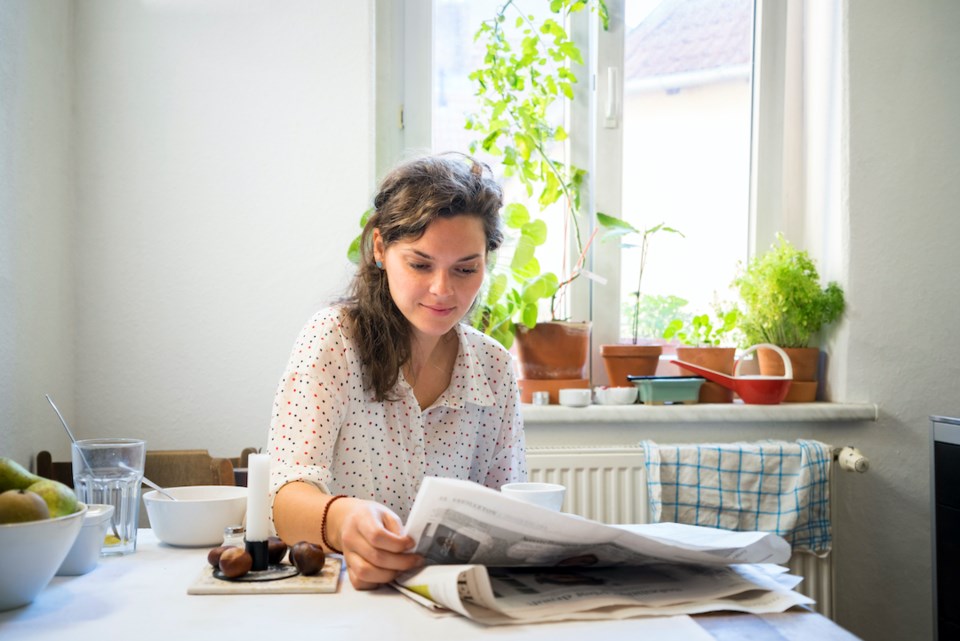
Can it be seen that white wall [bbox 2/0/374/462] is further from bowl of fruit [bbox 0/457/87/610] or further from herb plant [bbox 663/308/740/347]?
bowl of fruit [bbox 0/457/87/610]

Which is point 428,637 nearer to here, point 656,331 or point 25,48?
point 25,48

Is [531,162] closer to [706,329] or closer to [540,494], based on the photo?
[706,329]

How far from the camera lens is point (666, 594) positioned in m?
0.86

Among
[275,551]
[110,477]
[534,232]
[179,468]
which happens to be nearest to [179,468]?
[179,468]

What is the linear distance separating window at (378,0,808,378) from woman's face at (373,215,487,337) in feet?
4.50

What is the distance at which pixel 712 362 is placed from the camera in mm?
2574

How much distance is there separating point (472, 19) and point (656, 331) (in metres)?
1.12

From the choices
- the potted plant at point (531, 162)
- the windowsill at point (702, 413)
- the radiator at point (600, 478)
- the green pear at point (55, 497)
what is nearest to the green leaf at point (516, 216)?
the potted plant at point (531, 162)

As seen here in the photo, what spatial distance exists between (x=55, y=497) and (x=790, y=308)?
214cm

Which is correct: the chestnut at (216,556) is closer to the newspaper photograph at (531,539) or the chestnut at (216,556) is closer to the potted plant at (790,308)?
the newspaper photograph at (531,539)

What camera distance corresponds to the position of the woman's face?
1.30 meters

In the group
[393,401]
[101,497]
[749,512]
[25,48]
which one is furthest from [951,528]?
[25,48]

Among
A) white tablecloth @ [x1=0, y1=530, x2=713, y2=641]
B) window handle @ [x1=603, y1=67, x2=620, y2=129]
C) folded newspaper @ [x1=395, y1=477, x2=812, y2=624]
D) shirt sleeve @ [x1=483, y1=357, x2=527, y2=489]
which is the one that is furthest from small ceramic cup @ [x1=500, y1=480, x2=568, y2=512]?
window handle @ [x1=603, y1=67, x2=620, y2=129]

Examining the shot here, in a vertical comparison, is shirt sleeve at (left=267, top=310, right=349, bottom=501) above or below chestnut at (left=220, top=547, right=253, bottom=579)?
above
